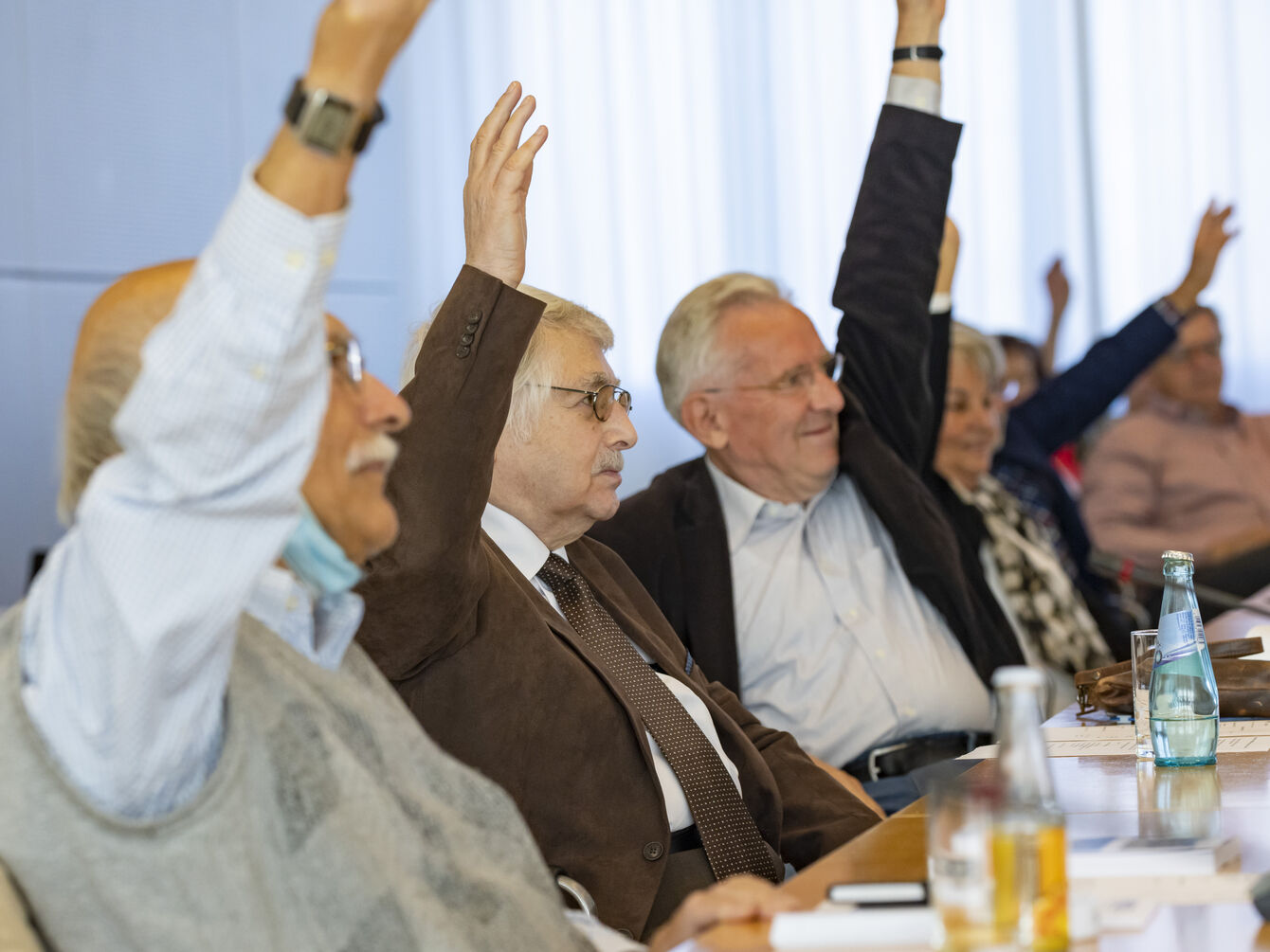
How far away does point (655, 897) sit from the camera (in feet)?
5.67

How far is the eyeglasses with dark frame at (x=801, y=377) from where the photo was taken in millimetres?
2832

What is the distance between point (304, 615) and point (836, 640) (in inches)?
64.7

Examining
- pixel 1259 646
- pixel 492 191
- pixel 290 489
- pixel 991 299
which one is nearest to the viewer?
pixel 290 489

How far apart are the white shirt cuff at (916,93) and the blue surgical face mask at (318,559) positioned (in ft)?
5.94

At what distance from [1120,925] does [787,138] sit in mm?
5026

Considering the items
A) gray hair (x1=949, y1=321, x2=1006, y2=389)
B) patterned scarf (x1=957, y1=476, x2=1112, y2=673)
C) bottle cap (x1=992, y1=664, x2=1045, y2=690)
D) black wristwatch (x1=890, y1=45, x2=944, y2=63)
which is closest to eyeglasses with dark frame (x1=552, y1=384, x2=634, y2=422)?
black wristwatch (x1=890, y1=45, x2=944, y2=63)

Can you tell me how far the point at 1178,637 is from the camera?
1.56m

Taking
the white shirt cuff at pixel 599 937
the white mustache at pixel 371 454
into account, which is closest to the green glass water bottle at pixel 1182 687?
the white shirt cuff at pixel 599 937

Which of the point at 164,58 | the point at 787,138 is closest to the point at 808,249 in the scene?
the point at 787,138

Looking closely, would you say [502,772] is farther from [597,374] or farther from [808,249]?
[808,249]

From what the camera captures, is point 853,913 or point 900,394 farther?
point 900,394

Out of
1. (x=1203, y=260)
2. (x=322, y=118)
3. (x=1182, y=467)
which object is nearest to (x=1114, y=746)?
(x=322, y=118)

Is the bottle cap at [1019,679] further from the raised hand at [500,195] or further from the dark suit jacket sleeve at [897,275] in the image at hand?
the dark suit jacket sleeve at [897,275]

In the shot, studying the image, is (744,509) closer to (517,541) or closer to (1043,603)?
(1043,603)
